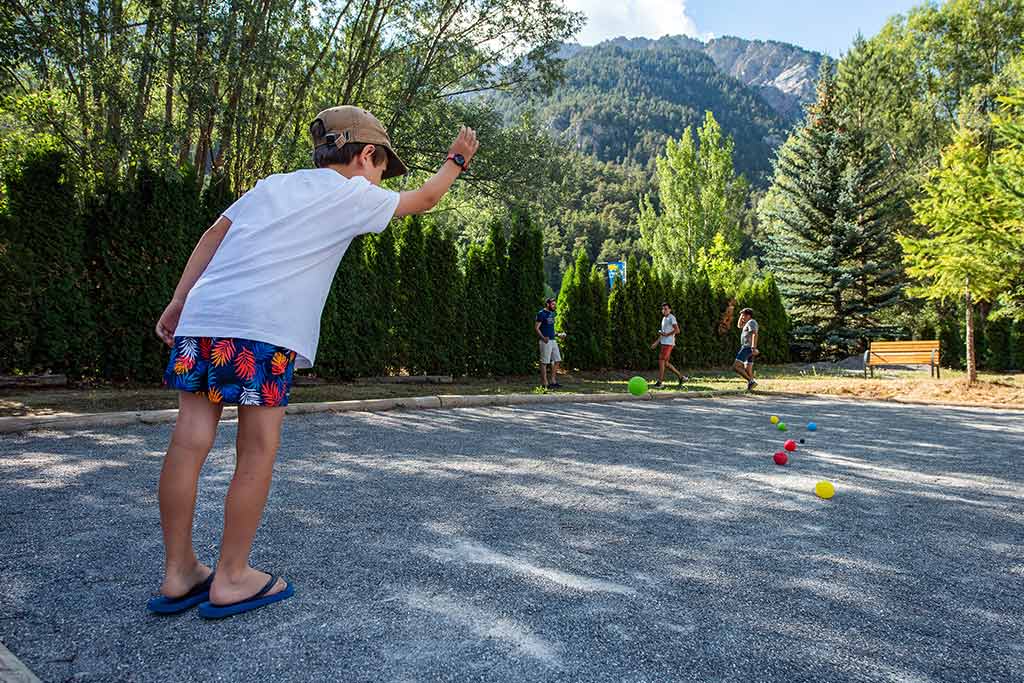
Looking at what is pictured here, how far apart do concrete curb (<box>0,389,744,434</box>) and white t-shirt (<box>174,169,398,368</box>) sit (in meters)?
5.25

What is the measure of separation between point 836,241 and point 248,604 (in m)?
30.1

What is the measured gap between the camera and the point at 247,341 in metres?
2.24

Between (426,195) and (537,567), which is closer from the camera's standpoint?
(426,195)

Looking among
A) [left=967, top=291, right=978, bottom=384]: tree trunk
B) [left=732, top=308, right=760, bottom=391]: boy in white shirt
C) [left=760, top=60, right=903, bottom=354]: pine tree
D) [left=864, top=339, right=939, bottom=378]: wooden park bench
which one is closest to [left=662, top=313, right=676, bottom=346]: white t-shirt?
[left=732, top=308, right=760, bottom=391]: boy in white shirt

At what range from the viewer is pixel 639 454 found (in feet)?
19.4

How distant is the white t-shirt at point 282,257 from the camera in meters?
2.24

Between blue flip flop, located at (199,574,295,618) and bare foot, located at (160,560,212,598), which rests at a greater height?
bare foot, located at (160,560,212,598)

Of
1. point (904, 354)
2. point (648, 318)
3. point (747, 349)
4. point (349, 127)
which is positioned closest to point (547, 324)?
point (747, 349)

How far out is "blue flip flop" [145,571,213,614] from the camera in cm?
227

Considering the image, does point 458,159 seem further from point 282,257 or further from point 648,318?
point 648,318

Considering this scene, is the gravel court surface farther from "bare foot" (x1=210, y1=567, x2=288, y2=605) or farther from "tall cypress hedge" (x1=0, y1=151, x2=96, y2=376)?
"tall cypress hedge" (x1=0, y1=151, x2=96, y2=376)

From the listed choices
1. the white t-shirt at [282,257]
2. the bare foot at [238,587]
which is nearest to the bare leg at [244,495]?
the bare foot at [238,587]

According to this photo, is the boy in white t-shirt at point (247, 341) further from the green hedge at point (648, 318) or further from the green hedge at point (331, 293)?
the green hedge at point (648, 318)

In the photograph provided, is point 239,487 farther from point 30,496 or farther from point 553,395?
point 553,395
